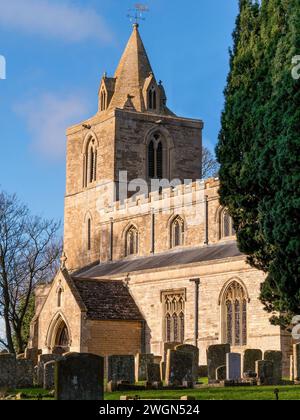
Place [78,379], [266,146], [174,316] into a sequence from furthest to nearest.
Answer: [174,316] < [266,146] < [78,379]

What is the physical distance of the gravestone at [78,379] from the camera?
56.2ft

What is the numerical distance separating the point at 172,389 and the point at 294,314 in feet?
11.5

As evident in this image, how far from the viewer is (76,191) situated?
2045 inches

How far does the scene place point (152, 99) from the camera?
5138cm

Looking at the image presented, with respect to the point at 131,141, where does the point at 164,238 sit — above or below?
below

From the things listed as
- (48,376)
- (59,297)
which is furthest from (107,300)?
(48,376)

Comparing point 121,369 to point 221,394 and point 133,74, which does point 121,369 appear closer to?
point 221,394

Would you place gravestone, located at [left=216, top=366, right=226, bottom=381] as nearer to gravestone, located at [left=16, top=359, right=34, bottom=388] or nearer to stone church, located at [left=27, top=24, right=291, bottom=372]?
gravestone, located at [left=16, top=359, right=34, bottom=388]

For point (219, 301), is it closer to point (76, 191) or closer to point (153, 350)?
point (153, 350)

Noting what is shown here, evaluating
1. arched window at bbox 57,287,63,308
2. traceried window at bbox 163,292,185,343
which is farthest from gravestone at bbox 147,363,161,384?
arched window at bbox 57,287,63,308

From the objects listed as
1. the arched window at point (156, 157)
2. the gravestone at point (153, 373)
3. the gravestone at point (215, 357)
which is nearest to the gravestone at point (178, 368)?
the gravestone at point (153, 373)

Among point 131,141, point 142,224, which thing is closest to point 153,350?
point 142,224

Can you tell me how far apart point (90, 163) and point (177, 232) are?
10389 mm
